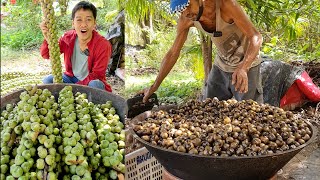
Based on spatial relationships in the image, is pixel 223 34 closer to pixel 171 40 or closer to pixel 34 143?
pixel 171 40

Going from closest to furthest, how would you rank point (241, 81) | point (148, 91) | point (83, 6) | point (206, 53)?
point (83, 6) → point (241, 81) → point (148, 91) → point (206, 53)

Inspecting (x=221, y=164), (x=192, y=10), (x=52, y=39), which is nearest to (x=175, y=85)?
(x=192, y=10)

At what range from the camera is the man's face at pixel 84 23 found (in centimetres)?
166

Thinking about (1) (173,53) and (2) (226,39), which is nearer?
(1) (173,53)

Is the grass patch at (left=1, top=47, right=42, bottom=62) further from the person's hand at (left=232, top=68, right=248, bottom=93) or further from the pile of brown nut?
the person's hand at (left=232, top=68, right=248, bottom=93)

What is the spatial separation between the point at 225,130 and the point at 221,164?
23 cm

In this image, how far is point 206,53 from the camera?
10.5 feet

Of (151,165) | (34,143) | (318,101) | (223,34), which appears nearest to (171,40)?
(223,34)

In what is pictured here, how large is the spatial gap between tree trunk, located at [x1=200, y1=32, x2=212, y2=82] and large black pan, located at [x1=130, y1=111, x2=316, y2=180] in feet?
4.20

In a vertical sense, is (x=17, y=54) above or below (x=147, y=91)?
above

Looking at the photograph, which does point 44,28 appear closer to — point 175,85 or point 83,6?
point 83,6

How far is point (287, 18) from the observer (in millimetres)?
3715

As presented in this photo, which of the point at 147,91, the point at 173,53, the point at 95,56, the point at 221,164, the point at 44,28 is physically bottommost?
the point at 221,164

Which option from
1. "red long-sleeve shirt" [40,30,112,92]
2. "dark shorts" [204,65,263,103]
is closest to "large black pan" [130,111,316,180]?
"red long-sleeve shirt" [40,30,112,92]
